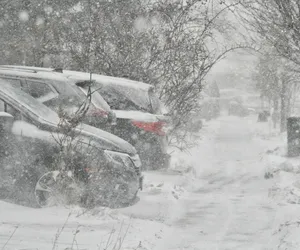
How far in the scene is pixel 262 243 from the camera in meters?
6.15

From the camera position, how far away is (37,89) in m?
8.92

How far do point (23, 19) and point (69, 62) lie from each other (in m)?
1.86

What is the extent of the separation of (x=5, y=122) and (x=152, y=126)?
4.00 m

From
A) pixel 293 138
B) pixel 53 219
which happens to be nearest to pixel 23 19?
pixel 293 138

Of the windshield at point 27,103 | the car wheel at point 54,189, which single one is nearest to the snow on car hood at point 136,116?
the windshield at point 27,103

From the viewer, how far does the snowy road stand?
6180 millimetres

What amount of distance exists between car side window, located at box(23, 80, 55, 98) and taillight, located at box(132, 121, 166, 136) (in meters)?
1.84

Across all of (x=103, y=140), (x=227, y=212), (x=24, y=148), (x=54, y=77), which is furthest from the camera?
(x=54, y=77)

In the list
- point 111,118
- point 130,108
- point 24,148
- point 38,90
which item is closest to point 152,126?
point 130,108

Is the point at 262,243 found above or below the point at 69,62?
below

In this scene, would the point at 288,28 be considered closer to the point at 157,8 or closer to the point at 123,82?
the point at 123,82

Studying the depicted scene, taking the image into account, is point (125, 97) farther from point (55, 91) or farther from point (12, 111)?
point (12, 111)

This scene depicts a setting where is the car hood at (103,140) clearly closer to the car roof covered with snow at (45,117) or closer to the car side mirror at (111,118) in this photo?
the car roof covered with snow at (45,117)

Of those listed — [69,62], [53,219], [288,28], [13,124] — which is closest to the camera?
[53,219]
